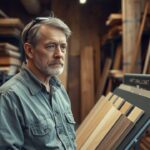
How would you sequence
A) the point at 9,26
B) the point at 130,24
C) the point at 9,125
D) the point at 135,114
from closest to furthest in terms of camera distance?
the point at 9,125 < the point at 135,114 < the point at 130,24 < the point at 9,26

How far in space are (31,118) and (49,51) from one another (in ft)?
1.33

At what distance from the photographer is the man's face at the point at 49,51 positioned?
5.88ft

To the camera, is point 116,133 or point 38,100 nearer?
point 38,100

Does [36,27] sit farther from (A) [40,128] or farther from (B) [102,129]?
(B) [102,129]

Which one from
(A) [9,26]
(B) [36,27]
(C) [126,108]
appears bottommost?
(C) [126,108]

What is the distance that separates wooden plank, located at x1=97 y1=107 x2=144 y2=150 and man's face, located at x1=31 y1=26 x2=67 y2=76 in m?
0.49

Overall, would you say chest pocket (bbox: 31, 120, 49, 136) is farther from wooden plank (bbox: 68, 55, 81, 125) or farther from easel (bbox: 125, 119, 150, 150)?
wooden plank (bbox: 68, 55, 81, 125)

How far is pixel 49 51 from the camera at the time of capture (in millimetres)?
1801

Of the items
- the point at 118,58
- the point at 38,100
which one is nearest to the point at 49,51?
the point at 38,100

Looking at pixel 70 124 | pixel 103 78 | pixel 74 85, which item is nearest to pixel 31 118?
pixel 70 124

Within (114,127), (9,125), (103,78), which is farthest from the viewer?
(103,78)

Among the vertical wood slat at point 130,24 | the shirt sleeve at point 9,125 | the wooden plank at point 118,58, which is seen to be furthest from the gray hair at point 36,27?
the wooden plank at point 118,58

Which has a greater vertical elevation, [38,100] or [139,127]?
[38,100]

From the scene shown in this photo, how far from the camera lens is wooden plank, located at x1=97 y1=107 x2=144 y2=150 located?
5.88 feet
